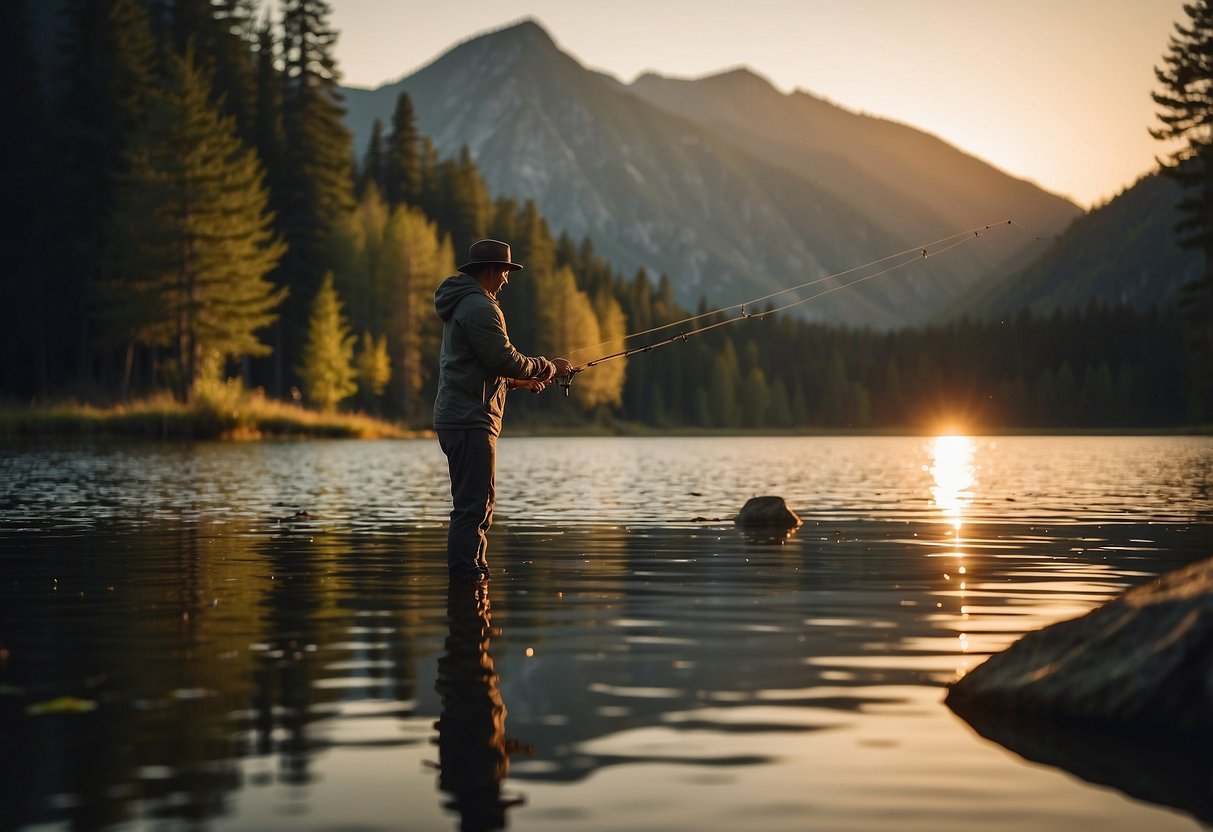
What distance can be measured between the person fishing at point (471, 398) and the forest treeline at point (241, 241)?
31938 mm

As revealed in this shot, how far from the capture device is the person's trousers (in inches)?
500

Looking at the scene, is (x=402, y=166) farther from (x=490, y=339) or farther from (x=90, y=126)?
(x=490, y=339)

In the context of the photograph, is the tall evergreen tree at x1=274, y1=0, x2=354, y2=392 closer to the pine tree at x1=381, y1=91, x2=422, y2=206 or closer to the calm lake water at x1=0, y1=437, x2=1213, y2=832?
the pine tree at x1=381, y1=91, x2=422, y2=206

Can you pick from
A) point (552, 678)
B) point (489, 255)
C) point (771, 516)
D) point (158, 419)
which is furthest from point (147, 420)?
point (552, 678)

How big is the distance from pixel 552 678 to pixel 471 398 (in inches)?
215

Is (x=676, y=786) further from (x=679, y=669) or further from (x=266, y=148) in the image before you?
(x=266, y=148)

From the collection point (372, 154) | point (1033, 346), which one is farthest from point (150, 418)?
point (1033, 346)

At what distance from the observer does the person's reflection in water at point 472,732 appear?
16.9 feet

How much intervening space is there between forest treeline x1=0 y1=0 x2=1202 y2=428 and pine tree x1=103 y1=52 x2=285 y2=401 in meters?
0.11

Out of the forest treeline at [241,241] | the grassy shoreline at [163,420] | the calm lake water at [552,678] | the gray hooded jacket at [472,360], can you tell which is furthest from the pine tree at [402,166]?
the gray hooded jacket at [472,360]

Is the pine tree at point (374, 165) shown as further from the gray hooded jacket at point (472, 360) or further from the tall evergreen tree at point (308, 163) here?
the gray hooded jacket at point (472, 360)

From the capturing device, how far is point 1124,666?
21.1 feet

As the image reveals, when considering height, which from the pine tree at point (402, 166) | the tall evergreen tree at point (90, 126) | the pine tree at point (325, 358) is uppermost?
the pine tree at point (402, 166)

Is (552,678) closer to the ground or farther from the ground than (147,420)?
closer to the ground
